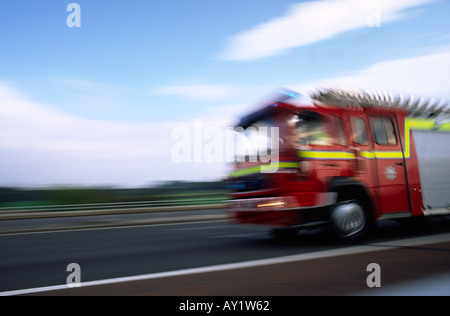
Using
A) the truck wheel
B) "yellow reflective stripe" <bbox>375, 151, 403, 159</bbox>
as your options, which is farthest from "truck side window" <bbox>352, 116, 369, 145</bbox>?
the truck wheel

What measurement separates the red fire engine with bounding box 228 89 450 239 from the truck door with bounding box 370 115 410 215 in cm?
2

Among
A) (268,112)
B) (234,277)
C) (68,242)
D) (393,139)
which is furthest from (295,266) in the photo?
(68,242)

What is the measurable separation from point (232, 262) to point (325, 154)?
2.47m

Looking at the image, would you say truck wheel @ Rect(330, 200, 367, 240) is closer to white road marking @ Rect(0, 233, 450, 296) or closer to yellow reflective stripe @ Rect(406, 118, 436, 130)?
white road marking @ Rect(0, 233, 450, 296)

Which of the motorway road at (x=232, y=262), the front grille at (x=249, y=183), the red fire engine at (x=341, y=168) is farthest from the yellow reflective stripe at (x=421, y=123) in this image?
the front grille at (x=249, y=183)

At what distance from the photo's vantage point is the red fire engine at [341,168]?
678 centimetres

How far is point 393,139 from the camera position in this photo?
772 centimetres

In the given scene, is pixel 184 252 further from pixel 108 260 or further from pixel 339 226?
pixel 339 226

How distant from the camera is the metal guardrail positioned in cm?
1826

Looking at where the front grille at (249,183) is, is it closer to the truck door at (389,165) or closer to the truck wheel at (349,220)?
the truck wheel at (349,220)

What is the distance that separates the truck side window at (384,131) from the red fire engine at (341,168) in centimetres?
2

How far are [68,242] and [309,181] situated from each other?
570 centimetres
